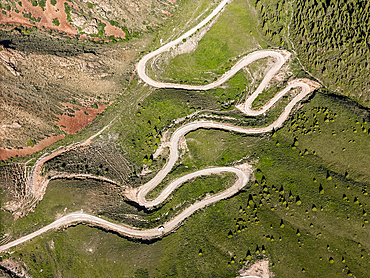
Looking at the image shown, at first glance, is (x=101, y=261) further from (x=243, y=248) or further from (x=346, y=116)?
(x=346, y=116)

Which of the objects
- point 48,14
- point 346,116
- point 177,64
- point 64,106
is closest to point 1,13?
point 48,14

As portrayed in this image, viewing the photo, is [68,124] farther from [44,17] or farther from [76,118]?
[44,17]

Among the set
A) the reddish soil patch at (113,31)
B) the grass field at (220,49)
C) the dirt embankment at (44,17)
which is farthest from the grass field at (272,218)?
the dirt embankment at (44,17)

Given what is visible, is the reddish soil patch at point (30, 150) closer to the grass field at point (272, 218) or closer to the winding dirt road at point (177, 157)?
the winding dirt road at point (177, 157)

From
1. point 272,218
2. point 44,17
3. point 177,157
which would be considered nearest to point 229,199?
point 272,218

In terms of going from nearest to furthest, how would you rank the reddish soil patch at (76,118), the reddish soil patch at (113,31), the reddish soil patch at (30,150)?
1. the reddish soil patch at (76,118)
2. the reddish soil patch at (30,150)
3. the reddish soil patch at (113,31)

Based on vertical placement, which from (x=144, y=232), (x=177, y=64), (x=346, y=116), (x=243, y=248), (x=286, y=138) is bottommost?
(x=144, y=232)
